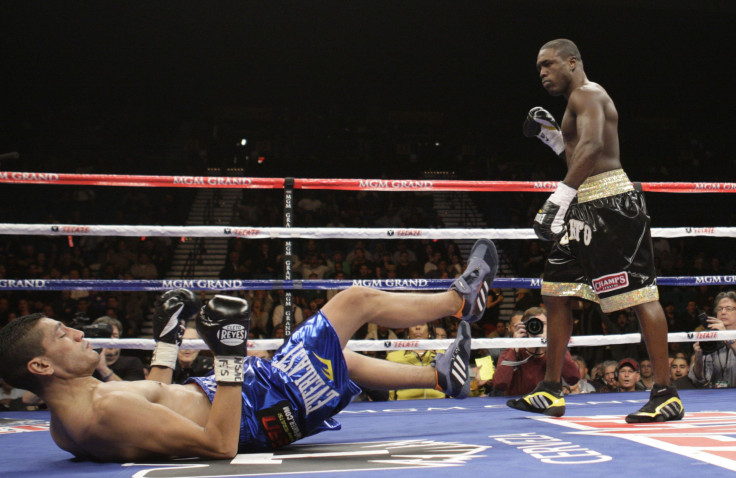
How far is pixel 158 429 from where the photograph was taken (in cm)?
164

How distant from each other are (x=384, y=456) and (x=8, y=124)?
12.0m

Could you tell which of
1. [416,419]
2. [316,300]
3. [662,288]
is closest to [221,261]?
[316,300]

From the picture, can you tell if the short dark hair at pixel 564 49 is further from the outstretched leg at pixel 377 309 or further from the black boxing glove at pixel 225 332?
the black boxing glove at pixel 225 332

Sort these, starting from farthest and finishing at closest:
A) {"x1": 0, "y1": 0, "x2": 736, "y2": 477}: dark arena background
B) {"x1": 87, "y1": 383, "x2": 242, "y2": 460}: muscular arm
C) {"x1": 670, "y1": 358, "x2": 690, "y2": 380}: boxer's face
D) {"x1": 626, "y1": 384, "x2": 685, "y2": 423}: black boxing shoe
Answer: {"x1": 0, "y1": 0, "x2": 736, "y2": 477}: dark arena background → {"x1": 670, "y1": 358, "x2": 690, "y2": 380}: boxer's face → {"x1": 626, "y1": 384, "x2": 685, "y2": 423}: black boxing shoe → {"x1": 87, "y1": 383, "x2": 242, "y2": 460}: muscular arm

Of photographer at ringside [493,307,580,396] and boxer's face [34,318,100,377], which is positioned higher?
boxer's face [34,318,100,377]

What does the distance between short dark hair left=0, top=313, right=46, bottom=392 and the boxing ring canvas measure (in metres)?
0.22

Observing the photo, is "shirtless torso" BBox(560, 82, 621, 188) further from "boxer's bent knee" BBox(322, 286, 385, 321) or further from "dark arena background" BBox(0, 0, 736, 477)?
"dark arena background" BBox(0, 0, 736, 477)

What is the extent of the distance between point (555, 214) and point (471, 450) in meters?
0.94

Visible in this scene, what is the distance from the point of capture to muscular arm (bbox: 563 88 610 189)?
7.73ft

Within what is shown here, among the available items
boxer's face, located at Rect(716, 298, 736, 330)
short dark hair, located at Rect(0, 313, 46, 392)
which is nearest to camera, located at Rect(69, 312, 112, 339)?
short dark hair, located at Rect(0, 313, 46, 392)

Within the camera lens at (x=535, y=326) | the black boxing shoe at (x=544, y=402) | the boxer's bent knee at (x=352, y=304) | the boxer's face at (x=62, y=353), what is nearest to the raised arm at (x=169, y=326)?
the boxer's face at (x=62, y=353)

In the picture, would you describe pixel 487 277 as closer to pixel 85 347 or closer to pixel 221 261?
pixel 85 347

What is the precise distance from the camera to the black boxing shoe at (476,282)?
221 centimetres

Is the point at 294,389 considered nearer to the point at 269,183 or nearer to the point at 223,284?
the point at 223,284
